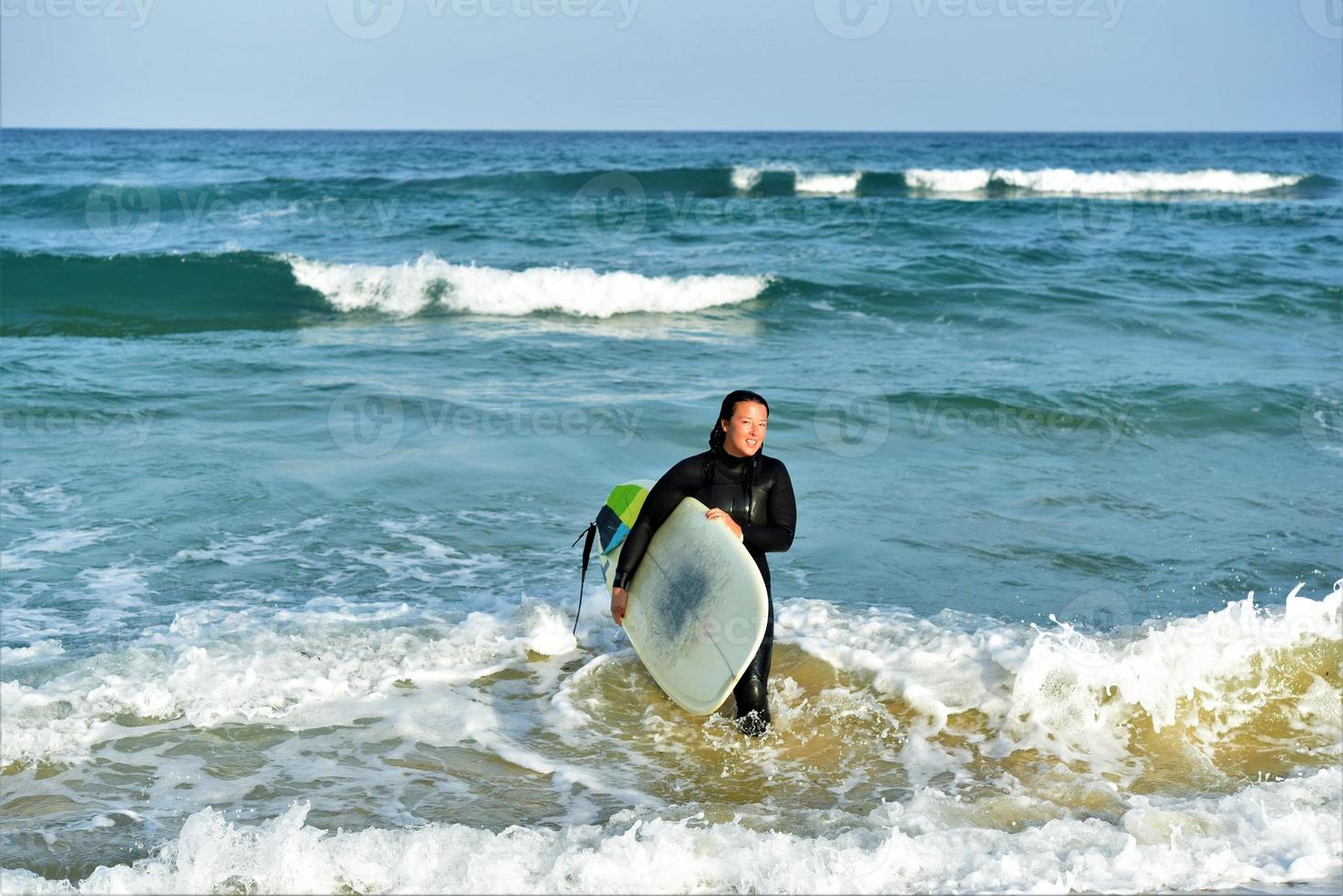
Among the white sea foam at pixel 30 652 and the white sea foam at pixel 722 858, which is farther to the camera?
the white sea foam at pixel 30 652

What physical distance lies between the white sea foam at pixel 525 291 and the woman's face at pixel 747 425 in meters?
12.3

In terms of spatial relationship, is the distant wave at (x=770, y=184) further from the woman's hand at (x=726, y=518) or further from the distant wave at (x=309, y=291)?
the woman's hand at (x=726, y=518)

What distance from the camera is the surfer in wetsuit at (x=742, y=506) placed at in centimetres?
507

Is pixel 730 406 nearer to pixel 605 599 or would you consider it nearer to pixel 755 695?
pixel 755 695

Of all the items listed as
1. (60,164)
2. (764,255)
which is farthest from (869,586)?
(60,164)

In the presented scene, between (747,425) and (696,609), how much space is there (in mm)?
836

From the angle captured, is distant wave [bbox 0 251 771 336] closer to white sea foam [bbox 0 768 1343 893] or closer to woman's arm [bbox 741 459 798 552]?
woman's arm [bbox 741 459 798 552]

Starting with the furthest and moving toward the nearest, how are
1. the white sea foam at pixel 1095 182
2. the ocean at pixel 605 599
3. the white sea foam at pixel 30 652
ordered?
the white sea foam at pixel 1095 182, the white sea foam at pixel 30 652, the ocean at pixel 605 599

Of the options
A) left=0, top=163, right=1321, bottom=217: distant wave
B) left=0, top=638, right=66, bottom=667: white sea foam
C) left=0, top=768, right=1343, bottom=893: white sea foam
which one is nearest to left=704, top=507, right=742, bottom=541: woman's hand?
left=0, top=768, right=1343, bottom=893: white sea foam

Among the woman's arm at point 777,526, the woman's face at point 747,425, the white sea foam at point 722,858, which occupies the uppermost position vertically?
the woman's face at point 747,425

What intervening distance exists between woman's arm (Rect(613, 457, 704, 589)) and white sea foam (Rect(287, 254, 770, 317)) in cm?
1205

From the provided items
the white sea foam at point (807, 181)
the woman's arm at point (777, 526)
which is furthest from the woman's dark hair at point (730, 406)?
the white sea foam at point (807, 181)

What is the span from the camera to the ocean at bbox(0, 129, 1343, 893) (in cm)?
420

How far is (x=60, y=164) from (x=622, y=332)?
104 ft
